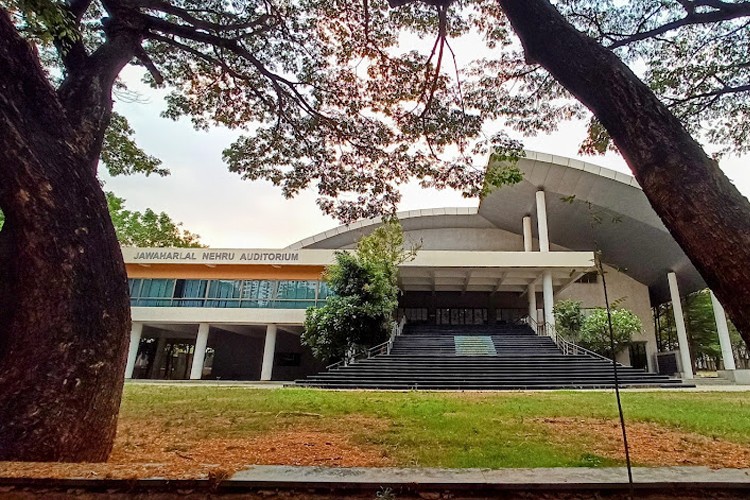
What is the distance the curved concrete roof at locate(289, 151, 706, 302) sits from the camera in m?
18.2

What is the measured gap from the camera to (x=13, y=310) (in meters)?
2.62

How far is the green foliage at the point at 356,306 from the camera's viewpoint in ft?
49.6

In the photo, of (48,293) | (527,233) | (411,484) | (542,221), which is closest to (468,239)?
(527,233)

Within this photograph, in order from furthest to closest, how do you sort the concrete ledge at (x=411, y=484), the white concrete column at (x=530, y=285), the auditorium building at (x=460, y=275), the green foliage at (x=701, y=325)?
1. the green foliage at (x=701, y=325)
2. the white concrete column at (x=530, y=285)
3. the auditorium building at (x=460, y=275)
4. the concrete ledge at (x=411, y=484)

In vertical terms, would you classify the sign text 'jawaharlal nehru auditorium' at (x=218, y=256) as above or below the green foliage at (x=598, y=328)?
above

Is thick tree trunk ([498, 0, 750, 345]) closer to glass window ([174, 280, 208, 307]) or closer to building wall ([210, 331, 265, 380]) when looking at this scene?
glass window ([174, 280, 208, 307])

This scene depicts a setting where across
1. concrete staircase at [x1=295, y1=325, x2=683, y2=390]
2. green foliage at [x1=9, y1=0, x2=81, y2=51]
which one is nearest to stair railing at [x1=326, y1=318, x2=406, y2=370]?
concrete staircase at [x1=295, y1=325, x2=683, y2=390]

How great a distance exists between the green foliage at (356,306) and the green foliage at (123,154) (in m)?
7.79

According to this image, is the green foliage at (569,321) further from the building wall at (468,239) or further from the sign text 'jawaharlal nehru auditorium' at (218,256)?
the sign text 'jawaharlal nehru auditorium' at (218,256)

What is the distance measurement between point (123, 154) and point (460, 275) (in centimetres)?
1577

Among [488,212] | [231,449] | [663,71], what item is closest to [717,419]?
[663,71]

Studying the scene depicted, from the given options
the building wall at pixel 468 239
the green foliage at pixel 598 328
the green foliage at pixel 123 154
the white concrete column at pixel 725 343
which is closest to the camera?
the green foliage at pixel 123 154

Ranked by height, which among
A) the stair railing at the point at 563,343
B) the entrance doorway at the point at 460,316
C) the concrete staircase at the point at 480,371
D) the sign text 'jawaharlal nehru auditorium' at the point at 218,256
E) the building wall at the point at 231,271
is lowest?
the concrete staircase at the point at 480,371

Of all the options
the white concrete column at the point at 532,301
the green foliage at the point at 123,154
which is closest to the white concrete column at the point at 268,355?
the green foliage at the point at 123,154
